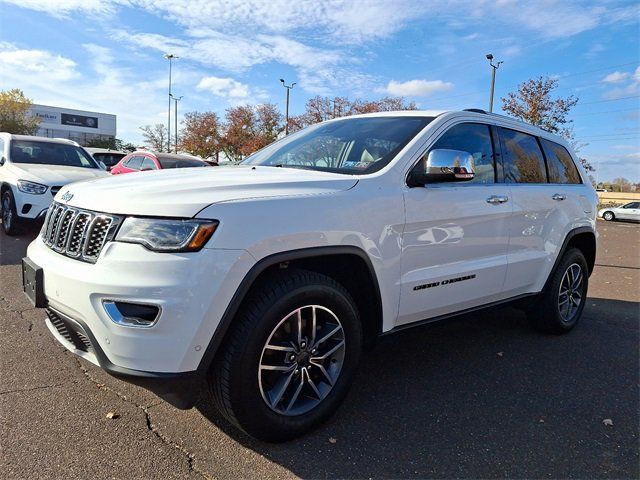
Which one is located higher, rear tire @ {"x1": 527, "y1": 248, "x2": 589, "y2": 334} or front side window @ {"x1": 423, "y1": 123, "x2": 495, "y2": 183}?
front side window @ {"x1": 423, "y1": 123, "x2": 495, "y2": 183}

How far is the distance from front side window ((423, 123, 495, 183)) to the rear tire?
1364 millimetres

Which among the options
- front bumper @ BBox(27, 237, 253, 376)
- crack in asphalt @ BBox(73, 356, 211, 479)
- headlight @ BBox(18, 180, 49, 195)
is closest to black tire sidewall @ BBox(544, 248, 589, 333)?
front bumper @ BBox(27, 237, 253, 376)

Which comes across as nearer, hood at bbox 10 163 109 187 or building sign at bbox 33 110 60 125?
hood at bbox 10 163 109 187

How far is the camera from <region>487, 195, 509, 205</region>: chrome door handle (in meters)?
3.40

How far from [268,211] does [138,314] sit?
28.8 inches

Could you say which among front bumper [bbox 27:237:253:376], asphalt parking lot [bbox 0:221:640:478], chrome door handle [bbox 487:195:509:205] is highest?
chrome door handle [bbox 487:195:509:205]

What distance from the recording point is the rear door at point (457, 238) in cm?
287

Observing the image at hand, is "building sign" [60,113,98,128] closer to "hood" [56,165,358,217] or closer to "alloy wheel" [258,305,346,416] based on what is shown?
"hood" [56,165,358,217]

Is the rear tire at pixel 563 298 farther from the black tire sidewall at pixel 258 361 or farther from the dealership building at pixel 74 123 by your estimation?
the dealership building at pixel 74 123

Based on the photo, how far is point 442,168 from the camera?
2.81m

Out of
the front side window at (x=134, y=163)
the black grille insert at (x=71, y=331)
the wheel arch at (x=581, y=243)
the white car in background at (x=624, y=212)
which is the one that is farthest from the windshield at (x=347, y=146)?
the white car in background at (x=624, y=212)

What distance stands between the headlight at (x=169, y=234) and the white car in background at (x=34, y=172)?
5.60 metres

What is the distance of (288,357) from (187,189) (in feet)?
3.25

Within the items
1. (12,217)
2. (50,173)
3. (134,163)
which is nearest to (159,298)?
(50,173)
